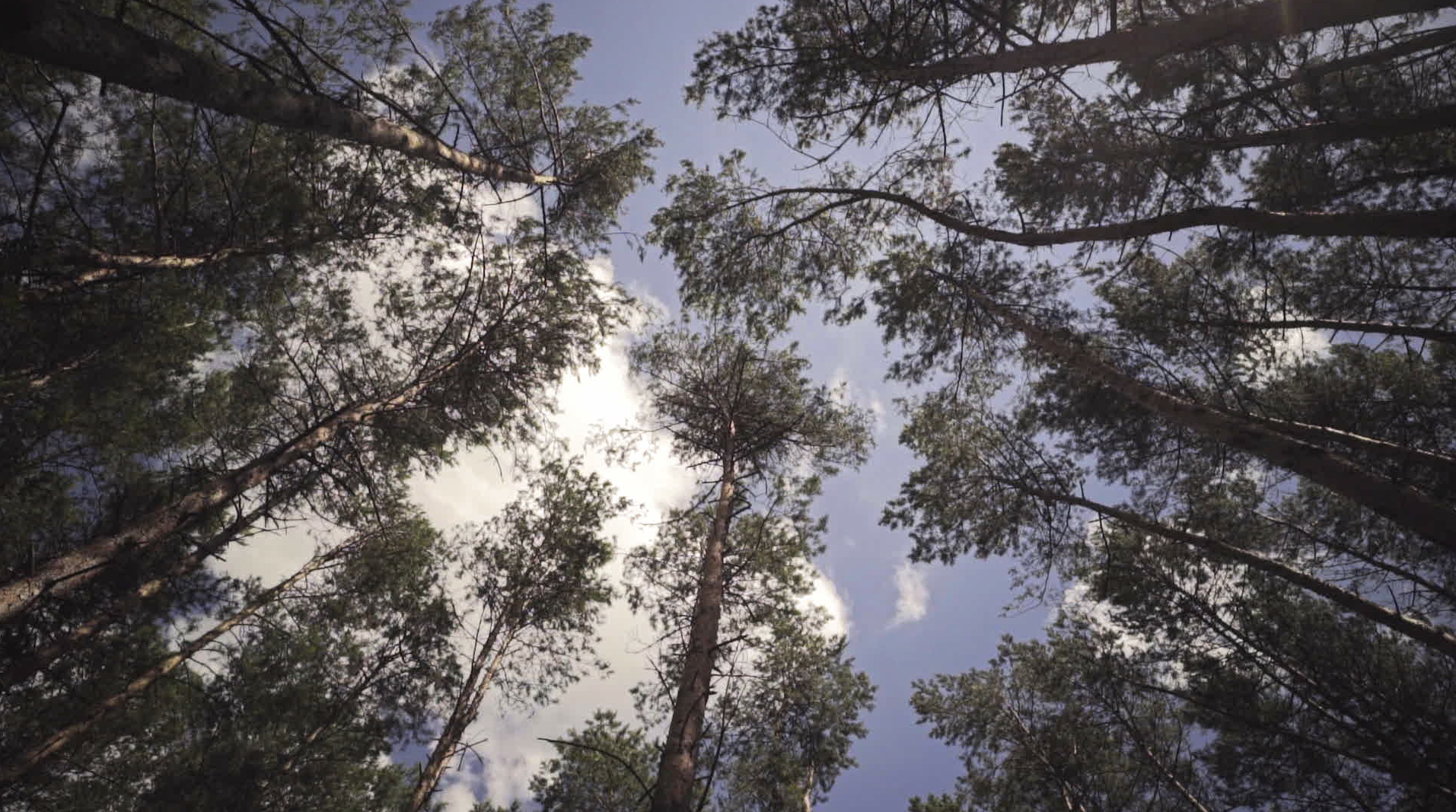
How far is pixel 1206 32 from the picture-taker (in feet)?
12.7

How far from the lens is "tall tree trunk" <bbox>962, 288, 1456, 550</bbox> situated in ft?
12.1

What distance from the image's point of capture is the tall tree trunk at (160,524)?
374cm

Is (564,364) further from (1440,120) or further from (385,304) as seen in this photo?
(1440,120)

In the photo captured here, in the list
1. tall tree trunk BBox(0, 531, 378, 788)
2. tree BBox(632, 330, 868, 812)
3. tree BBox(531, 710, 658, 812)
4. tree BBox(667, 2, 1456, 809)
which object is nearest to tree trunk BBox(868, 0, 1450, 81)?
tree BBox(667, 2, 1456, 809)

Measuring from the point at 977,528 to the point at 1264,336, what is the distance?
4.57 meters

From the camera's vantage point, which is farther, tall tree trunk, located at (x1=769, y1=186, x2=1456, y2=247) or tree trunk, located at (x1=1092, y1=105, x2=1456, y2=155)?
tree trunk, located at (x1=1092, y1=105, x2=1456, y2=155)

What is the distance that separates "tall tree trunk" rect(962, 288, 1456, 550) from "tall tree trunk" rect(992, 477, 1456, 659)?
178 cm

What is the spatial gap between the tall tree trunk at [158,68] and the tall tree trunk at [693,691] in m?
3.44

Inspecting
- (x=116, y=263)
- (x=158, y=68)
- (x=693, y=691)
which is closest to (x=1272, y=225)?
(x=693, y=691)

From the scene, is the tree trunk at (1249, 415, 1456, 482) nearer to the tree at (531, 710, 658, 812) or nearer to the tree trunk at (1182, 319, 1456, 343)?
the tree trunk at (1182, 319, 1456, 343)

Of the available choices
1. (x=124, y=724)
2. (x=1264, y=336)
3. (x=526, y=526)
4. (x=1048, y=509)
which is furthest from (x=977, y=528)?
(x=124, y=724)

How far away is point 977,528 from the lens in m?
9.09

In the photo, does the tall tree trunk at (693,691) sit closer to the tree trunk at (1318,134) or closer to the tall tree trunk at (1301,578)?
the tall tree trunk at (1301,578)

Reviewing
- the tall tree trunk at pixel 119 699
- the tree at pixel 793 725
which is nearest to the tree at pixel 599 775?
the tree at pixel 793 725
